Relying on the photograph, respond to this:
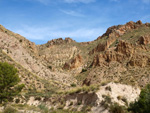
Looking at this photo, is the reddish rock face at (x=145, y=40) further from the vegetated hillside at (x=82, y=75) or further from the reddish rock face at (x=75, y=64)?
the reddish rock face at (x=75, y=64)

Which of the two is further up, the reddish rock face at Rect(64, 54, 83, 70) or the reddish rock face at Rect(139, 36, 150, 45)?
the reddish rock face at Rect(139, 36, 150, 45)

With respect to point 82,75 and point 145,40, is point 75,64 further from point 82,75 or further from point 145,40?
point 145,40

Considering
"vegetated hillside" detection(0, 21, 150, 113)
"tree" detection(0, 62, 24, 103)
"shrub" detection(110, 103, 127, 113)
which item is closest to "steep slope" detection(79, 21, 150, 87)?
"vegetated hillside" detection(0, 21, 150, 113)

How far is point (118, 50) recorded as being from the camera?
45594 mm

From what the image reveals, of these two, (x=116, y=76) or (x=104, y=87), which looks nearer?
(x=104, y=87)

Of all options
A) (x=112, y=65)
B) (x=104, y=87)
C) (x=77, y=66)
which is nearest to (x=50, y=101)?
(x=104, y=87)

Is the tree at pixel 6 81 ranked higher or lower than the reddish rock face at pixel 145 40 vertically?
lower

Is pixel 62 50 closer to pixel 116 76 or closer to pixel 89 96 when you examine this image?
pixel 116 76

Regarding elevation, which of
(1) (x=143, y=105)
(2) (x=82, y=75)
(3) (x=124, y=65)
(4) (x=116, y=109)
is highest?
(3) (x=124, y=65)

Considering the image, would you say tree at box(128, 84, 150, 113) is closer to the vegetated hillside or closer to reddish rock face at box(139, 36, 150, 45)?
the vegetated hillside

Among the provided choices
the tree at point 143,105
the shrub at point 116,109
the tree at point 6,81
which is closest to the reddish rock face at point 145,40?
the tree at point 143,105

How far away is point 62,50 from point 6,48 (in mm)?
45964

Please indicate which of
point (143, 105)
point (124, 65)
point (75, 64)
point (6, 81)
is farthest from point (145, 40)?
point (6, 81)

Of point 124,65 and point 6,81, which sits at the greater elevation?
point 124,65
